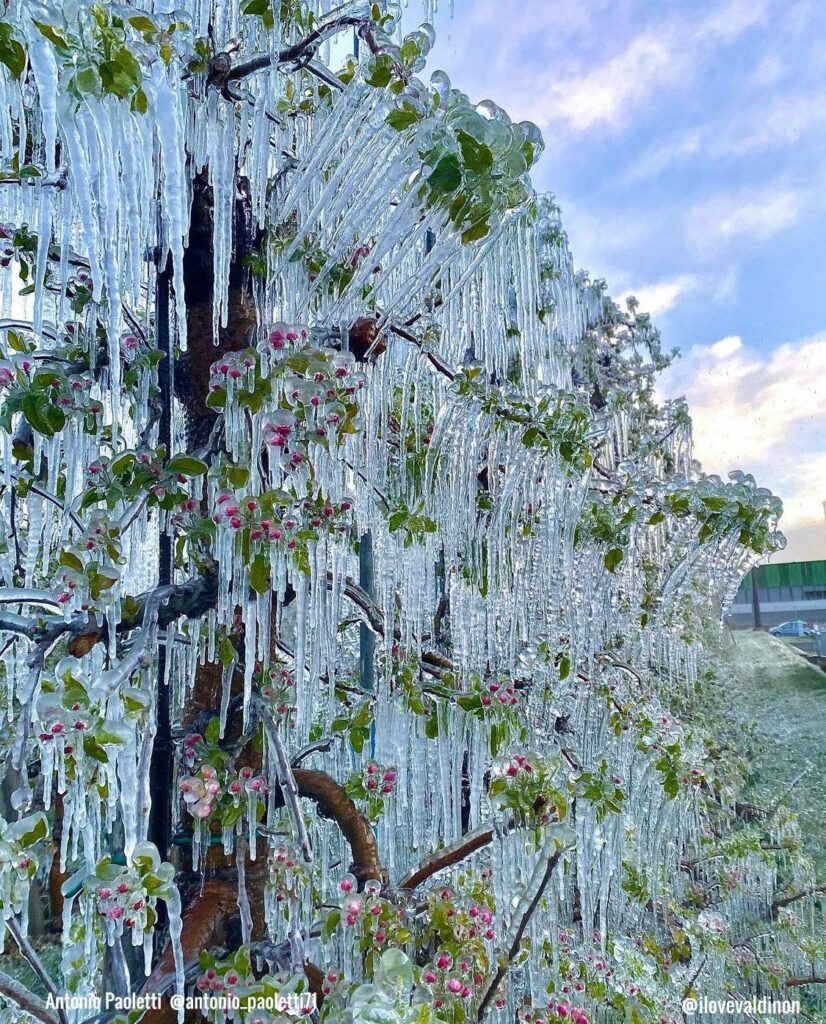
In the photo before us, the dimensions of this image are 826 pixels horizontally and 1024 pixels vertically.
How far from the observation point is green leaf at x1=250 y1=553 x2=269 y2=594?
3.18 ft

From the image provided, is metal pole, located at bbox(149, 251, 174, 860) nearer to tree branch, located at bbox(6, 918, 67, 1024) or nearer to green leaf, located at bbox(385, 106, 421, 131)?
tree branch, located at bbox(6, 918, 67, 1024)

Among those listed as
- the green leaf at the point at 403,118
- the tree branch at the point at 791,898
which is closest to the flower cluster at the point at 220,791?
the green leaf at the point at 403,118

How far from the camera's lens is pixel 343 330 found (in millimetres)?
1166

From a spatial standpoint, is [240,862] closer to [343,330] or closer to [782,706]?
[343,330]

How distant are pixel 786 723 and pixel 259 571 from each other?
331 inches

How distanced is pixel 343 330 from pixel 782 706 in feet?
29.4

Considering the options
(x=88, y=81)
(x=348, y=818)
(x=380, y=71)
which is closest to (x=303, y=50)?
(x=380, y=71)

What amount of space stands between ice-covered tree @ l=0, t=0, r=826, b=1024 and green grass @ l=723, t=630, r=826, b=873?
396cm

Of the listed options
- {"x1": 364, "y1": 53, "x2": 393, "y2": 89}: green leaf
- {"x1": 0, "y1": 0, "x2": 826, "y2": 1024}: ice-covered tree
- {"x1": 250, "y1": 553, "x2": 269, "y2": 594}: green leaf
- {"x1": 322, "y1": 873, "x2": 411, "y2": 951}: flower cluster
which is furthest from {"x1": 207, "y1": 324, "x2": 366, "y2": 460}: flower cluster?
{"x1": 322, "y1": 873, "x2": 411, "y2": 951}: flower cluster

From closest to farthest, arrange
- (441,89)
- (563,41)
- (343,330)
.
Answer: (441,89)
(343,330)
(563,41)

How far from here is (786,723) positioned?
7500 millimetres

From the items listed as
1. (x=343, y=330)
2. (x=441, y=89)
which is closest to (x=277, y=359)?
(x=343, y=330)

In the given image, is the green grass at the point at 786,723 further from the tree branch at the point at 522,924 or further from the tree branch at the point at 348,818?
the tree branch at the point at 348,818

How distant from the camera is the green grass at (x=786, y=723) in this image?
5609mm
